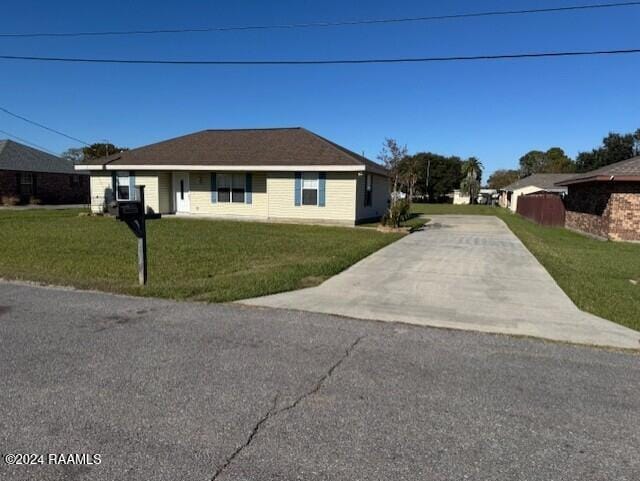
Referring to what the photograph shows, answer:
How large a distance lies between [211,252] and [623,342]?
8915mm

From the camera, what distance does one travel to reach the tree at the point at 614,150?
68125 mm

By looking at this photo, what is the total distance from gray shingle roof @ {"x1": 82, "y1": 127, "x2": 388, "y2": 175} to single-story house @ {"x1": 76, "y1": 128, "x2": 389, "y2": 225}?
0.05m

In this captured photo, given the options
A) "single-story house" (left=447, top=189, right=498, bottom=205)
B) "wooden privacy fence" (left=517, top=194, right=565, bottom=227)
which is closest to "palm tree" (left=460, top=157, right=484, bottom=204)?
"single-story house" (left=447, top=189, right=498, bottom=205)

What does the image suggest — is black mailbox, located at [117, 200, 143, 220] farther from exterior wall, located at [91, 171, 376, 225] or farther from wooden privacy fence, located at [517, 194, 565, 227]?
wooden privacy fence, located at [517, 194, 565, 227]

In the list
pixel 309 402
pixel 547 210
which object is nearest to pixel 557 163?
pixel 547 210

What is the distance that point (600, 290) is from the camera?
7898 millimetres

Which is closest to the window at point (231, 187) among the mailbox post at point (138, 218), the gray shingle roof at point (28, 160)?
the mailbox post at point (138, 218)

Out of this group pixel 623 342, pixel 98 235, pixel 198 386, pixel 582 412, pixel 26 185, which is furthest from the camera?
pixel 26 185

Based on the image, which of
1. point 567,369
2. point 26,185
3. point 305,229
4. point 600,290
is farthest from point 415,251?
point 26,185

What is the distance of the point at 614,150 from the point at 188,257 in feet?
256

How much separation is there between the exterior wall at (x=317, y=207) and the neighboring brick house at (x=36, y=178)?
23.8 metres

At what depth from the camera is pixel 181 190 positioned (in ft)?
77.8

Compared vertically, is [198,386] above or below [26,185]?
below

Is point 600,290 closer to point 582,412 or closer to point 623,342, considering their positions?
point 623,342
